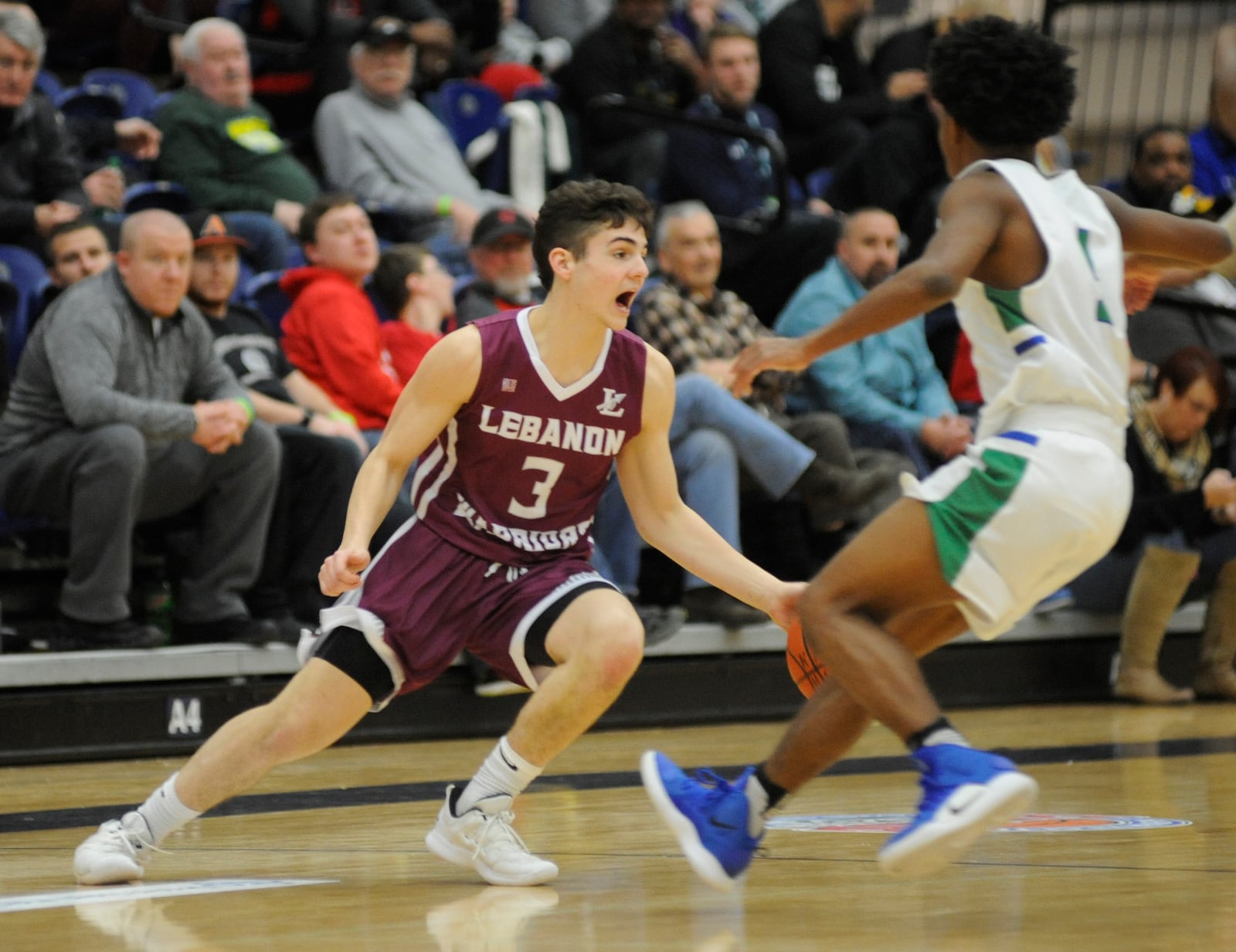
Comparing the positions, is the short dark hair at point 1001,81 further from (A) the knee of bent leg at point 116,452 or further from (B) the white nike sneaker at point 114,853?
(A) the knee of bent leg at point 116,452

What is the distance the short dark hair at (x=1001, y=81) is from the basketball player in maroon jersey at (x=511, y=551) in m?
0.78

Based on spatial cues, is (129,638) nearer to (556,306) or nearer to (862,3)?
(556,306)

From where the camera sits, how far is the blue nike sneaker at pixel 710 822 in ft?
11.7

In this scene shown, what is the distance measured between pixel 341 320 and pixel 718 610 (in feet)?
6.34

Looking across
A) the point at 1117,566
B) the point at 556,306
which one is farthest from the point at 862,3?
the point at 556,306

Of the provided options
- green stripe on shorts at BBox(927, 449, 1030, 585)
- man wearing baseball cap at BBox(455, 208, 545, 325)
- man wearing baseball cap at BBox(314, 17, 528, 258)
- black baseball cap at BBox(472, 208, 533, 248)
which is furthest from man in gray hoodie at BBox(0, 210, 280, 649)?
green stripe on shorts at BBox(927, 449, 1030, 585)

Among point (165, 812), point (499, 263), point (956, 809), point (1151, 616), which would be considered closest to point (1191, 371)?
point (1151, 616)

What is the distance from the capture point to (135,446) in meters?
6.38

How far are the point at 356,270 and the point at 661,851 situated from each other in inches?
149

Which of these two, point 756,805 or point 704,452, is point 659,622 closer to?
point 704,452

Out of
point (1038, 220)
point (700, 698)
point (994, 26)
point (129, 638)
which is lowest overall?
point (700, 698)

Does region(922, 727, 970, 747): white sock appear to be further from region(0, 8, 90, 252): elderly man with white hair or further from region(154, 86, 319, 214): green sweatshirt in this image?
region(154, 86, 319, 214): green sweatshirt

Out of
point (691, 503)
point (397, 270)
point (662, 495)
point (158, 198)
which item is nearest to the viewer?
point (662, 495)

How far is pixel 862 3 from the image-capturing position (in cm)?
1173
